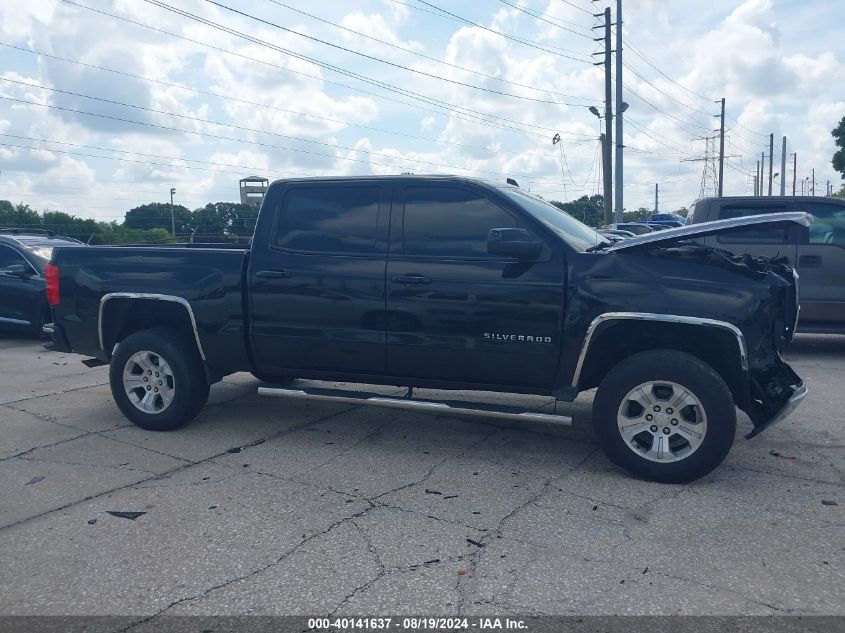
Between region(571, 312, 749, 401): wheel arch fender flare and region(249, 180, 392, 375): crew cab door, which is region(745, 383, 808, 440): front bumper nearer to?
region(571, 312, 749, 401): wheel arch fender flare

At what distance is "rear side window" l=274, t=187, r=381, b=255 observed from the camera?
557 cm

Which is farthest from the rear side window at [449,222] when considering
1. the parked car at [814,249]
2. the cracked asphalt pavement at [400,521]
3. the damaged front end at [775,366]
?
the parked car at [814,249]

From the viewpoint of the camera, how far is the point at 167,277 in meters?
5.93

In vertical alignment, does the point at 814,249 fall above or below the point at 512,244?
below

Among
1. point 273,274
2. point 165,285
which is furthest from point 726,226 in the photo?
point 165,285

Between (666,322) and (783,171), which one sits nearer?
(666,322)

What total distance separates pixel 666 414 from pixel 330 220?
2.82 meters

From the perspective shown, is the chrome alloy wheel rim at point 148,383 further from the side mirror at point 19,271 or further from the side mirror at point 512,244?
the side mirror at point 19,271

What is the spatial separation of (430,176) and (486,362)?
57.4 inches

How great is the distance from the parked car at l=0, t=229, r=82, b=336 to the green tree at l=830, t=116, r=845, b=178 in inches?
1787

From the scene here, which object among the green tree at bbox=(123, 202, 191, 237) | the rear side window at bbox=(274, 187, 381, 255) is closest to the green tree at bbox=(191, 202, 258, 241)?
the green tree at bbox=(123, 202, 191, 237)

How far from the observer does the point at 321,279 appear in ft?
18.2

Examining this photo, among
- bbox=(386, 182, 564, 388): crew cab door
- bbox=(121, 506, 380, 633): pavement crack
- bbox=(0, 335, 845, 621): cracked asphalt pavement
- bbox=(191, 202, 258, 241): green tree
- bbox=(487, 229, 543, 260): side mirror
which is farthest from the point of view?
bbox=(191, 202, 258, 241): green tree

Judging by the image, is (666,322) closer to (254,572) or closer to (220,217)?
(254,572)
